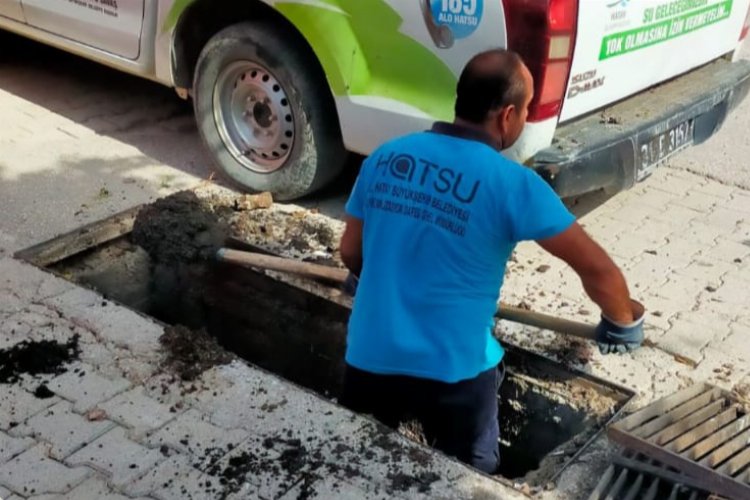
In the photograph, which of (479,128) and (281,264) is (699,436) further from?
(281,264)

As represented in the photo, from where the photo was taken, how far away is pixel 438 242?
8.89 ft

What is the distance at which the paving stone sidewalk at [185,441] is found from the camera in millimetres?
2977

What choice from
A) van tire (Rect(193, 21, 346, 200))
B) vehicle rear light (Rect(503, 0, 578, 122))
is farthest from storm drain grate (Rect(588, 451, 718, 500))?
van tire (Rect(193, 21, 346, 200))

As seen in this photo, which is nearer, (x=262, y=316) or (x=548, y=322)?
(x=548, y=322)

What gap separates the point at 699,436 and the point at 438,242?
50.2 inches

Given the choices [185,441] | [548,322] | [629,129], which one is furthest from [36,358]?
[629,129]

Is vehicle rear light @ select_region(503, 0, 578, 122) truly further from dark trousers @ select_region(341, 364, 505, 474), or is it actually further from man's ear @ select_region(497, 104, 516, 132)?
dark trousers @ select_region(341, 364, 505, 474)

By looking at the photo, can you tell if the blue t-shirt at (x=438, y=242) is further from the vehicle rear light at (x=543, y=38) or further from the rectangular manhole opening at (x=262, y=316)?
the vehicle rear light at (x=543, y=38)

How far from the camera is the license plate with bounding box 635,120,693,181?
445cm

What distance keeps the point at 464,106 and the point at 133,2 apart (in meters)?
3.31

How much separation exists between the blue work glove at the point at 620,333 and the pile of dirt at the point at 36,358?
6.64 feet

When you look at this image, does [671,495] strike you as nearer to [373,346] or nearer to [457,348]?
[457,348]

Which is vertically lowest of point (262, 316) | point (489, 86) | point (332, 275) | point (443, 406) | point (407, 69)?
point (262, 316)

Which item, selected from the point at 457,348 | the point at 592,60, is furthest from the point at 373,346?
the point at 592,60
